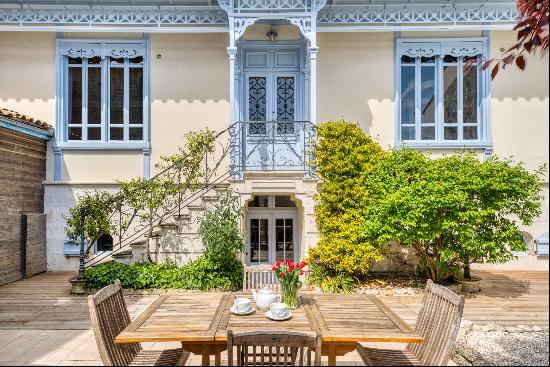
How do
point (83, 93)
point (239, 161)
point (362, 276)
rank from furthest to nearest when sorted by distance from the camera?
point (83, 93) < point (239, 161) < point (362, 276)

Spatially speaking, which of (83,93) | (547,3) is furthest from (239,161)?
(547,3)

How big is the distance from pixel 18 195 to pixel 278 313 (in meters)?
6.98

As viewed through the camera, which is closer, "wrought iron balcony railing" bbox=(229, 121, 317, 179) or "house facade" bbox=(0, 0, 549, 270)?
"wrought iron balcony railing" bbox=(229, 121, 317, 179)

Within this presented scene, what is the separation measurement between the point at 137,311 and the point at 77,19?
6.22 m

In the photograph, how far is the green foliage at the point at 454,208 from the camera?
247 inches

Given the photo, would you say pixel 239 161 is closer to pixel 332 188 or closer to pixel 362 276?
pixel 332 188

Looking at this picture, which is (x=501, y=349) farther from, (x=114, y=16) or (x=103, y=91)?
(x=114, y=16)

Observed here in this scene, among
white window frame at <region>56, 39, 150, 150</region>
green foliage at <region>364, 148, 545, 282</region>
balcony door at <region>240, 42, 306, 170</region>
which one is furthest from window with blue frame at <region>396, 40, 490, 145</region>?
white window frame at <region>56, 39, 150, 150</region>

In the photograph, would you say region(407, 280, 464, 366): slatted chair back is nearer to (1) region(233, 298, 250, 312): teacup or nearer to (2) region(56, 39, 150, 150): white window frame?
(1) region(233, 298, 250, 312): teacup

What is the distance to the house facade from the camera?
8820 mm

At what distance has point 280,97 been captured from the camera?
923 cm

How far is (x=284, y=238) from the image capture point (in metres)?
8.52

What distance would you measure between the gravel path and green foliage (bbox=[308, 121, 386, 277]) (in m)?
2.25

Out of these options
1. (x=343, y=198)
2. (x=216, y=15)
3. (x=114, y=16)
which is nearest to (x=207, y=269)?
(x=343, y=198)
